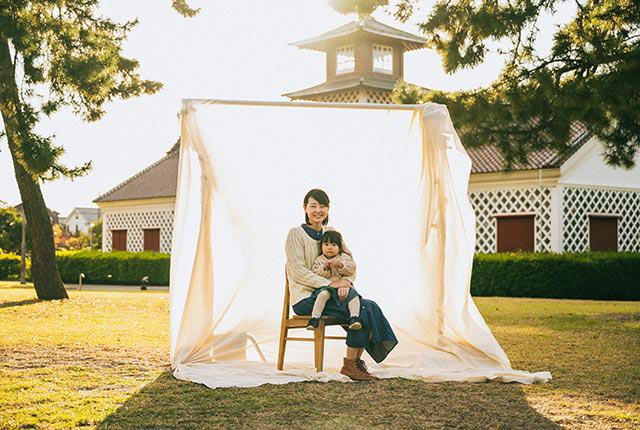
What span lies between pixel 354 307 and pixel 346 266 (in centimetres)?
32

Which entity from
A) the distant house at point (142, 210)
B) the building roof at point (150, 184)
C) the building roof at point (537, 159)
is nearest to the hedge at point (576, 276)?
the building roof at point (537, 159)

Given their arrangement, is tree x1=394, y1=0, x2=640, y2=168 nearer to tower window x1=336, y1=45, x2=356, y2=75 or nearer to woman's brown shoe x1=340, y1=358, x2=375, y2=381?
woman's brown shoe x1=340, y1=358, x2=375, y2=381

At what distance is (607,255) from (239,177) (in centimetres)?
1045

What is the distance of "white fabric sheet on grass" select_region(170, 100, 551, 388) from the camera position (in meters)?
5.23

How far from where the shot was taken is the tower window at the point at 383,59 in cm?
2309

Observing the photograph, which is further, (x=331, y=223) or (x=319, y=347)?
(x=331, y=223)

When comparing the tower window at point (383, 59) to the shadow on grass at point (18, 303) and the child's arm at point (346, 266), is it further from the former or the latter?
the child's arm at point (346, 266)

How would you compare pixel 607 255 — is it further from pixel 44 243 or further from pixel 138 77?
pixel 44 243

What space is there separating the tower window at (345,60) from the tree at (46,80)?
40.3ft

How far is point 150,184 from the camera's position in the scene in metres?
26.2

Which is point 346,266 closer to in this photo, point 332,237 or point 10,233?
point 332,237

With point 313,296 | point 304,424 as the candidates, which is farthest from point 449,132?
point 304,424

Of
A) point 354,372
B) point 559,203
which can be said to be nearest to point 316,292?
point 354,372

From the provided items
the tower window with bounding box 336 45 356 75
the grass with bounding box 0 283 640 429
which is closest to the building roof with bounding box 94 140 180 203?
the tower window with bounding box 336 45 356 75
